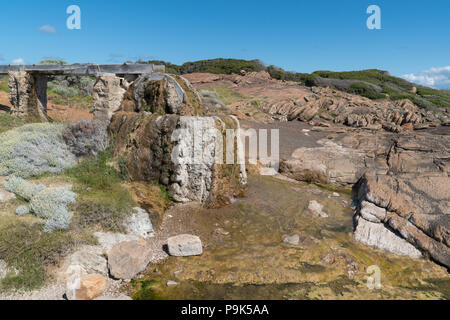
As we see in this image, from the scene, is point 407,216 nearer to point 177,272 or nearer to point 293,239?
point 293,239

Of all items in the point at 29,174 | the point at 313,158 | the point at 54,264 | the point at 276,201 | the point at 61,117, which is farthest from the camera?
the point at 61,117

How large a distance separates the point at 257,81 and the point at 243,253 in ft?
96.8

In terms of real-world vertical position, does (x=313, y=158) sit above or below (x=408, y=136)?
below

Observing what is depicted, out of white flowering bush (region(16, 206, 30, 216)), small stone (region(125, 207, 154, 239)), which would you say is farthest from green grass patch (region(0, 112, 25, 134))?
small stone (region(125, 207, 154, 239))

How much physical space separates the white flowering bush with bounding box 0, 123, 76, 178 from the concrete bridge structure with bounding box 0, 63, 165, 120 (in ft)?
6.93

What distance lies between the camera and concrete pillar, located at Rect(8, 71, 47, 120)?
1095 cm

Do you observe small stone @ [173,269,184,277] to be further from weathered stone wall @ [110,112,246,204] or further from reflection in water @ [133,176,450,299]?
weathered stone wall @ [110,112,246,204]

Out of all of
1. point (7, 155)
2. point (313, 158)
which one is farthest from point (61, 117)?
point (313, 158)

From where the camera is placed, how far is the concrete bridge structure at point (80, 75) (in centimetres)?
998

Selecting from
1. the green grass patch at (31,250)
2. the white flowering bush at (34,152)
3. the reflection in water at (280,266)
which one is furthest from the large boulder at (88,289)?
the white flowering bush at (34,152)

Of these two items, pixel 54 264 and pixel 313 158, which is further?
pixel 313 158

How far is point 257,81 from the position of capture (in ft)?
106
